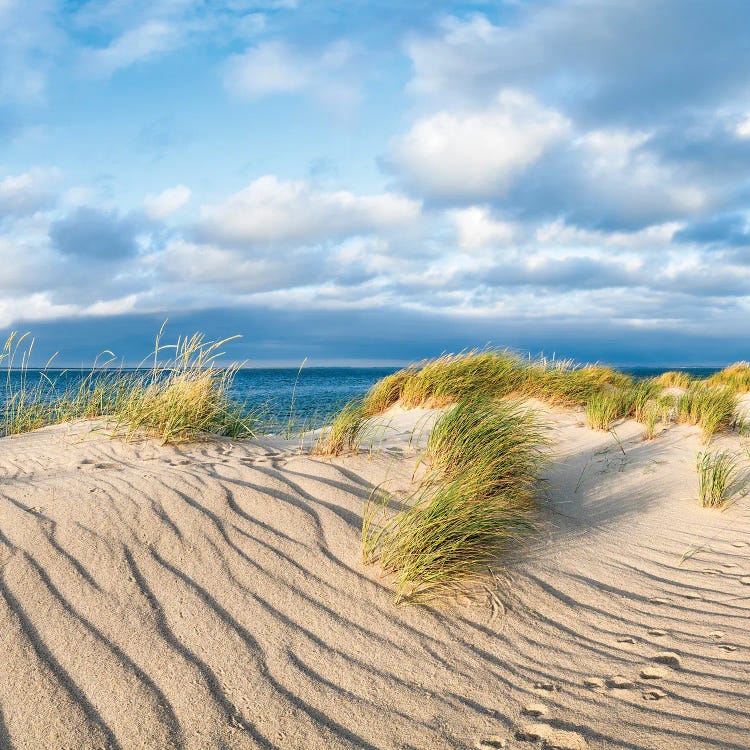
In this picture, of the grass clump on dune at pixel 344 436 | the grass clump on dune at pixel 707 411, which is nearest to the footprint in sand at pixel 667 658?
the grass clump on dune at pixel 344 436

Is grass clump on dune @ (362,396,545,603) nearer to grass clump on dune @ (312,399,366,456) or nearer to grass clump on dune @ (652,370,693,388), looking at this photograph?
grass clump on dune @ (312,399,366,456)

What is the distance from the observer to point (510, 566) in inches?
158

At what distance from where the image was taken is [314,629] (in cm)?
320

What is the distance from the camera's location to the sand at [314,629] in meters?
2.53

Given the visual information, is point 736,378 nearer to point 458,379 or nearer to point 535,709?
point 458,379

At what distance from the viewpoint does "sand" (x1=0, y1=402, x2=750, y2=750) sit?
2.53m

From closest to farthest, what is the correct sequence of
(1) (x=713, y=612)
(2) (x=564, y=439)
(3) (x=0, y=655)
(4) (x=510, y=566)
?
(3) (x=0, y=655), (1) (x=713, y=612), (4) (x=510, y=566), (2) (x=564, y=439)

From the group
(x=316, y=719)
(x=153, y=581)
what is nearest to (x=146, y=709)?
(x=316, y=719)

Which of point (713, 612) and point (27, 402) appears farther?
point (27, 402)

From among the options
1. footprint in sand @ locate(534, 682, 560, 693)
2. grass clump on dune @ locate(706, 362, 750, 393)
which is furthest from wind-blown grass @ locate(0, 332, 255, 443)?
grass clump on dune @ locate(706, 362, 750, 393)

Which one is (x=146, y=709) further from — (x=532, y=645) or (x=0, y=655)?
(x=532, y=645)

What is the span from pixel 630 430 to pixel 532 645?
648cm

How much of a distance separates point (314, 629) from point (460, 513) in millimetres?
1133

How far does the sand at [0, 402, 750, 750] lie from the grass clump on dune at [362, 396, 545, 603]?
15 cm
